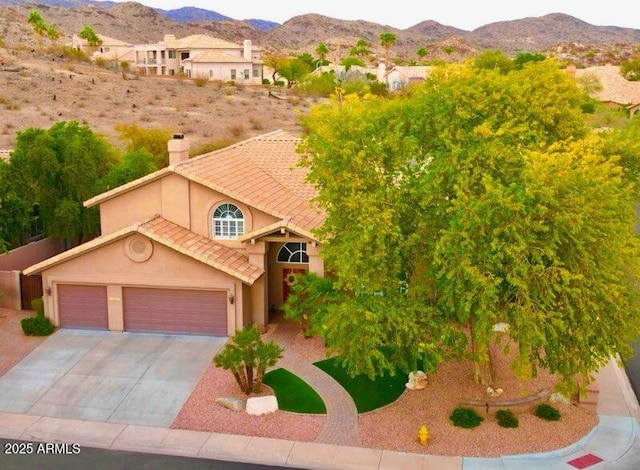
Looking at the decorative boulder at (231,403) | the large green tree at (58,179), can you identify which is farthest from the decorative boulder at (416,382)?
the large green tree at (58,179)

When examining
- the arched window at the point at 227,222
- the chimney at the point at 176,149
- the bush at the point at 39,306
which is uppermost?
the chimney at the point at 176,149

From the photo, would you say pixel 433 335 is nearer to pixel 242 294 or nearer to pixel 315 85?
pixel 242 294

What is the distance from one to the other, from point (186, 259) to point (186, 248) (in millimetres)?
457

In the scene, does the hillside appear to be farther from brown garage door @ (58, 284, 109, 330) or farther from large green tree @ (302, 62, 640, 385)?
large green tree @ (302, 62, 640, 385)

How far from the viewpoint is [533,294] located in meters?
17.5

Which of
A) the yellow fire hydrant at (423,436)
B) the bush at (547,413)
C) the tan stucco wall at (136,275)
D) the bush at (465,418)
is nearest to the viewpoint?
the yellow fire hydrant at (423,436)

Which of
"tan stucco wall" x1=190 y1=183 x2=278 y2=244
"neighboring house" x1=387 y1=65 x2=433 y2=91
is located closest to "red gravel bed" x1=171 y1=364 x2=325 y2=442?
"tan stucco wall" x1=190 y1=183 x2=278 y2=244

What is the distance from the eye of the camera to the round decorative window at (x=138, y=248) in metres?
24.9

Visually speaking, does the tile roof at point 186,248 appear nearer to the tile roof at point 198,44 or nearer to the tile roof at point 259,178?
the tile roof at point 259,178

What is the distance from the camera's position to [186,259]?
24828 millimetres

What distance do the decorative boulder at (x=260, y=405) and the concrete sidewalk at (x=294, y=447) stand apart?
1194mm

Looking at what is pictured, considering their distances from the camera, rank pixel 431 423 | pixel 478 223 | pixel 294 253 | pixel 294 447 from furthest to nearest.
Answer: pixel 294 253 < pixel 431 423 < pixel 294 447 < pixel 478 223

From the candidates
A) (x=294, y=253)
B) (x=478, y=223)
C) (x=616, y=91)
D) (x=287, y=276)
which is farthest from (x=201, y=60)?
(x=478, y=223)

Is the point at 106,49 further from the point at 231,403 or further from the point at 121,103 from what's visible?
the point at 231,403
